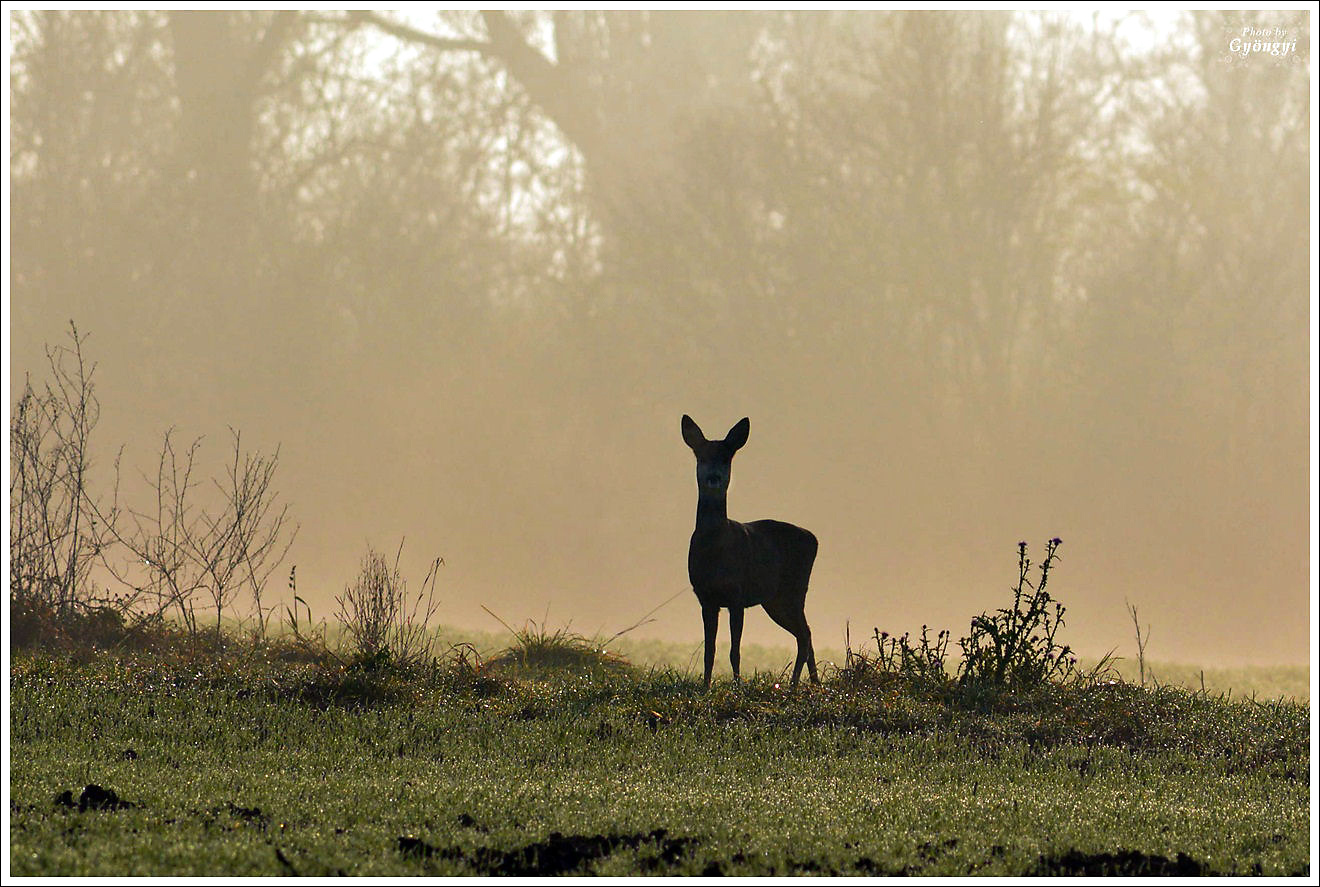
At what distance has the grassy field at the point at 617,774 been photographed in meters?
6.56

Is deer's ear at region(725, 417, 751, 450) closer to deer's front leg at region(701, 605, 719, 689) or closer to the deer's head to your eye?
the deer's head

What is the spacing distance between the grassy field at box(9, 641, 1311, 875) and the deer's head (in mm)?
1648

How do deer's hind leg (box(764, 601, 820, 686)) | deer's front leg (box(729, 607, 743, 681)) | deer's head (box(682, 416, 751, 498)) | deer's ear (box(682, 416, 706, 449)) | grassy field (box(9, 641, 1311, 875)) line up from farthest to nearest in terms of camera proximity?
deer's hind leg (box(764, 601, 820, 686)) → deer's front leg (box(729, 607, 743, 681)) → deer's ear (box(682, 416, 706, 449)) → deer's head (box(682, 416, 751, 498)) → grassy field (box(9, 641, 1311, 875))

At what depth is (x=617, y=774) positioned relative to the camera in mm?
8766

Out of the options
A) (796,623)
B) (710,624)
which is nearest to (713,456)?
(710,624)

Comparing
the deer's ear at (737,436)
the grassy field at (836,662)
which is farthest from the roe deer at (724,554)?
the grassy field at (836,662)

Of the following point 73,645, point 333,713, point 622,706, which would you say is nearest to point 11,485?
point 73,645

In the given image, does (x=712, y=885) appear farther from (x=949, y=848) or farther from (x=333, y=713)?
(x=333, y=713)

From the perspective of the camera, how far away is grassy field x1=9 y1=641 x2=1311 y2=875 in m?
6.56

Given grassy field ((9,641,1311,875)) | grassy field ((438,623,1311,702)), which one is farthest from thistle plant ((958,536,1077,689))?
grassy field ((438,623,1311,702))

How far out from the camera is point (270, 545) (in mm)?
14461

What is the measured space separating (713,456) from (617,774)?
129 inches

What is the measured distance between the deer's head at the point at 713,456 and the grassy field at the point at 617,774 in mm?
1648

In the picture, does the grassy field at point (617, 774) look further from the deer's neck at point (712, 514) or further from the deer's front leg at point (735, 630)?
the deer's neck at point (712, 514)
